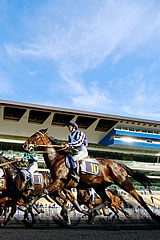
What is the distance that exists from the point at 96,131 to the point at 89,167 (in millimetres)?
36285

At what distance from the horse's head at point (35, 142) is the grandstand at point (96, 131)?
94.9ft

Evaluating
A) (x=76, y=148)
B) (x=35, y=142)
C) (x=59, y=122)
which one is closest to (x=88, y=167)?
(x=76, y=148)

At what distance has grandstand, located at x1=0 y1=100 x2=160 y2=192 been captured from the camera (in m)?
39.2

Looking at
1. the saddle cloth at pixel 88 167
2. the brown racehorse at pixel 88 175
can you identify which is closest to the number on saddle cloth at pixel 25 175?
the brown racehorse at pixel 88 175

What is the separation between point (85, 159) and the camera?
777 cm

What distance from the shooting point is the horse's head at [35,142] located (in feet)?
25.4

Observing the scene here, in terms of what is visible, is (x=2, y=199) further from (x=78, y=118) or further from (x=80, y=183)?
(x=78, y=118)

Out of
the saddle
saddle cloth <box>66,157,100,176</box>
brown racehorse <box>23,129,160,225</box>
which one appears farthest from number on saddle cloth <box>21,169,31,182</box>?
saddle cloth <box>66,157,100,176</box>

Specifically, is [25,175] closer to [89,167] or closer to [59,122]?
[89,167]

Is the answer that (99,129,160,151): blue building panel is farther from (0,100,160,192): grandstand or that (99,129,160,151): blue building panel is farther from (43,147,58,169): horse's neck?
(43,147,58,169): horse's neck

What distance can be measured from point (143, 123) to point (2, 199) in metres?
36.7

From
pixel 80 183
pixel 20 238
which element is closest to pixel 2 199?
pixel 80 183

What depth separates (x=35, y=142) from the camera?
7.84m

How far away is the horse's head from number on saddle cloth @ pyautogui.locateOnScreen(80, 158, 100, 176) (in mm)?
1300
